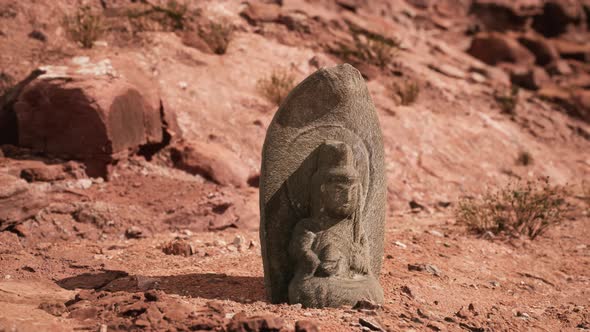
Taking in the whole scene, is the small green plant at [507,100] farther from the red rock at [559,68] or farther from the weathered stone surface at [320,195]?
the weathered stone surface at [320,195]

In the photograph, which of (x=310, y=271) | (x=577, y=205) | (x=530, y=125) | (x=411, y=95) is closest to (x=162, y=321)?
(x=310, y=271)

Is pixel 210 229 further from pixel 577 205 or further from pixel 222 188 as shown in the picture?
pixel 577 205

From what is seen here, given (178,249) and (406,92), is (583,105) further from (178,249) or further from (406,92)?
(178,249)

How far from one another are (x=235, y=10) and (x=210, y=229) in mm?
6001

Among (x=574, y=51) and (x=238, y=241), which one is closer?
(x=238, y=241)

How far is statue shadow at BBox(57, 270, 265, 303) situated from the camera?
4.91 metres

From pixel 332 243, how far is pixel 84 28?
20.3ft

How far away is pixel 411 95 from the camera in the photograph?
37.2 ft

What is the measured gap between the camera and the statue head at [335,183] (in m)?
4.55

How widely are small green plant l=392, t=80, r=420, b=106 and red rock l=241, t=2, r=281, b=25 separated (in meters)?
2.48

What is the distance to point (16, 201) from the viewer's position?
641 centimetres

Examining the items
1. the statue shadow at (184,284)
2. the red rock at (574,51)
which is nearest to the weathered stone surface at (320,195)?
the statue shadow at (184,284)

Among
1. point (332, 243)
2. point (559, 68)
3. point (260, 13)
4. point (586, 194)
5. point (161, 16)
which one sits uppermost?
point (260, 13)

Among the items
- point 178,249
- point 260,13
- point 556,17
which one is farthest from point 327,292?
point 556,17
